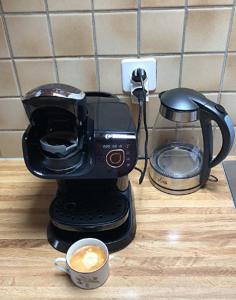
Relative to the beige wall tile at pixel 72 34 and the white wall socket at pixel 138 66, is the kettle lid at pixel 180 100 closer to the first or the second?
the white wall socket at pixel 138 66

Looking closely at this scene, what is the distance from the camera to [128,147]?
1.83ft

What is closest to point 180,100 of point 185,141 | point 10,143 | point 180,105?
point 180,105

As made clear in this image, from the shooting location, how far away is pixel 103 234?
0.65 m

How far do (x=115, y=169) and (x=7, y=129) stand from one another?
0.43 metres

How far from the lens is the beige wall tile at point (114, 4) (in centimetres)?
68

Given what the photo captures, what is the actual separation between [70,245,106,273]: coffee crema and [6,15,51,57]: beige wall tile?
446 millimetres

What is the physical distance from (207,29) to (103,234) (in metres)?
0.49

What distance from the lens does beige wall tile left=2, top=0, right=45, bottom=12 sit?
2.23ft

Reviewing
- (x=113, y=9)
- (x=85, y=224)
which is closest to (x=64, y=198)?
(x=85, y=224)

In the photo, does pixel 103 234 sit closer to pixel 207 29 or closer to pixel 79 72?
pixel 79 72

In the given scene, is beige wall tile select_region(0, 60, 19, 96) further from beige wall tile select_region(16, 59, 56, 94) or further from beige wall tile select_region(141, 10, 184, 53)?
beige wall tile select_region(141, 10, 184, 53)

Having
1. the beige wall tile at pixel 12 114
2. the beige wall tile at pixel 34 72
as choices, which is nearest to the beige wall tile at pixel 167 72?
the beige wall tile at pixel 34 72

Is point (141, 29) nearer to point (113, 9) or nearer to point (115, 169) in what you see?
point (113, 9)

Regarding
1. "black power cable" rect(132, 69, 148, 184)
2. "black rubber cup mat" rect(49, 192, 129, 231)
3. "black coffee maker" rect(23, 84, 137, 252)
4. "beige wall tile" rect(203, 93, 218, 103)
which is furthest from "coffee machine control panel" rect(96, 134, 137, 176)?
"beige wall tile" rect(203, 93, 218, 103)
